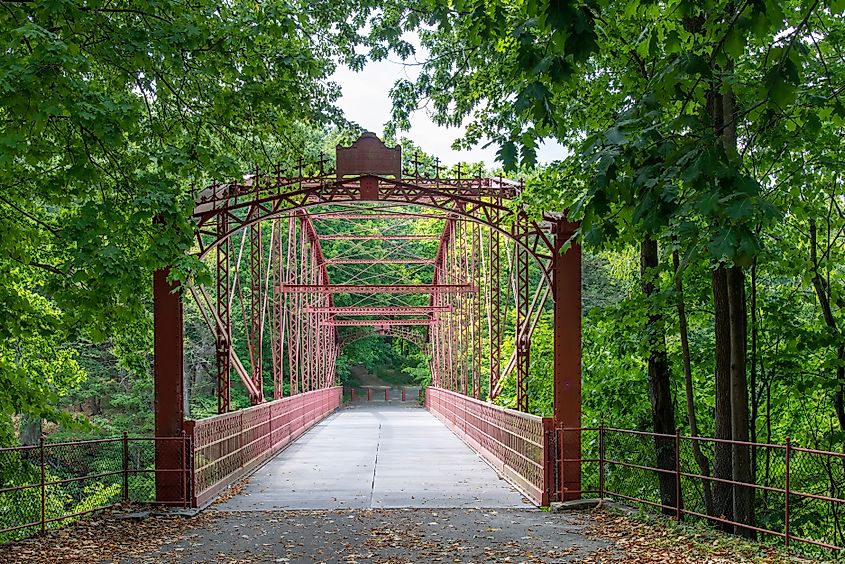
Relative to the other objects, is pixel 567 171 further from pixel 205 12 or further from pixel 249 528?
pixel 249 528

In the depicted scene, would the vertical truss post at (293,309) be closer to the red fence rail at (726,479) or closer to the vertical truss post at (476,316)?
the vertical truss post at (476,316)

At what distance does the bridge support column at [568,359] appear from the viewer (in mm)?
12875

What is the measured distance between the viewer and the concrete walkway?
13.5 m

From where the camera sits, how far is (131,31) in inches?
353

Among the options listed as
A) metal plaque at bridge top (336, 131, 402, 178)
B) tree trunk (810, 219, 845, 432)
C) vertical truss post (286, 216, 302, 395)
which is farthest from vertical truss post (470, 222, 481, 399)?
tree trunk (810, 219, 845, 432)

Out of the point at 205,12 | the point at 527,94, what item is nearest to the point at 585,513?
the point at 205,12

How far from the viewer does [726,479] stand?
11328 mm

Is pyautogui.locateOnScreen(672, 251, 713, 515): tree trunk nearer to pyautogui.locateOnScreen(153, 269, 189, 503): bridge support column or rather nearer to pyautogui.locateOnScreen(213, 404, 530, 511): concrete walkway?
pyautogui.locateOnScreen(213, 404, 530, 511): concrete walkway

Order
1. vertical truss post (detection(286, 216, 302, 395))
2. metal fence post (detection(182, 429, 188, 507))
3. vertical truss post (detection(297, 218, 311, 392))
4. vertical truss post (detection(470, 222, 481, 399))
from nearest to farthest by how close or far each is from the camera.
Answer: metal fence post (detection(182, 429, 188, 507)) → vertical truss post (detection(470, 222, 481, 399)) → vertical truss post (detection(286, 216, 302, 395)) → vertical truss post (detection(297, 218, 311, 392))

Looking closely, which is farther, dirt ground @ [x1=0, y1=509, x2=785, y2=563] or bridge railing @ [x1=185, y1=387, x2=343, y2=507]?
bridge railing @ [x1=185, y1=387, x2=343, y2=507]

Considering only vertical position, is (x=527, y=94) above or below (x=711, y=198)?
above

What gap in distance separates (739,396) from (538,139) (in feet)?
13.5

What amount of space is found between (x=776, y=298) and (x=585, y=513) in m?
4.20

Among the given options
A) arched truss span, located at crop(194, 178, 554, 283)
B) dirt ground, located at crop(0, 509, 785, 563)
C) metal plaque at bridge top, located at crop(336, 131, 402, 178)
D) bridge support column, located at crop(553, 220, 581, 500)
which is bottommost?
dirt ground, located at crop(0, 509, 785, 563)
